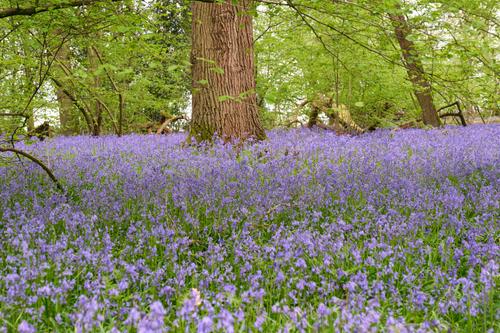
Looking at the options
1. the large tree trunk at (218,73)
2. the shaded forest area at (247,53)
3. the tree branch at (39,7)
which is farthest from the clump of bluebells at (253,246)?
the tree branch at (39,7)

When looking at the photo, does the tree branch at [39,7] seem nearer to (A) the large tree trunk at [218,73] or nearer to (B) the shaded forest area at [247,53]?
(B) the shaded forest area at [247,53]

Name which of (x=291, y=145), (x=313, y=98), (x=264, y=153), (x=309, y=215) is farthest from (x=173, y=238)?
(x=313, y=98)

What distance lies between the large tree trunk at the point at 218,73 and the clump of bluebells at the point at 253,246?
1.23 metres

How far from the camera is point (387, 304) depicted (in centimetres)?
226

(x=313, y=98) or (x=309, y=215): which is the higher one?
(x=313, y=98)

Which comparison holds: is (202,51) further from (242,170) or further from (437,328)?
(437,328)

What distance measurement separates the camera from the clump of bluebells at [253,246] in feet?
6.53

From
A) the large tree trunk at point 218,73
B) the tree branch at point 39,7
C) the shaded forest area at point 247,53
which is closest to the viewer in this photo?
the tree branch at point 39,7

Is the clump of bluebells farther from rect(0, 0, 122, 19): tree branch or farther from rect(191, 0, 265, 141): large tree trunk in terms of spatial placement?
rect(0, 0, 122, 19): tree branch

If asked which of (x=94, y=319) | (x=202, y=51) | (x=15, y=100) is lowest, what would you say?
(x=94, y=319)

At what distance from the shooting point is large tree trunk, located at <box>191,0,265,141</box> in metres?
7.14

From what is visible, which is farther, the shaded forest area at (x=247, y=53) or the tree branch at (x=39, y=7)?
the shaded forest area at (x=247, y=53)

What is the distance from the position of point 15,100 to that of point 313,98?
25.3 ft

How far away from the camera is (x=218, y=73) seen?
23.3 ft
